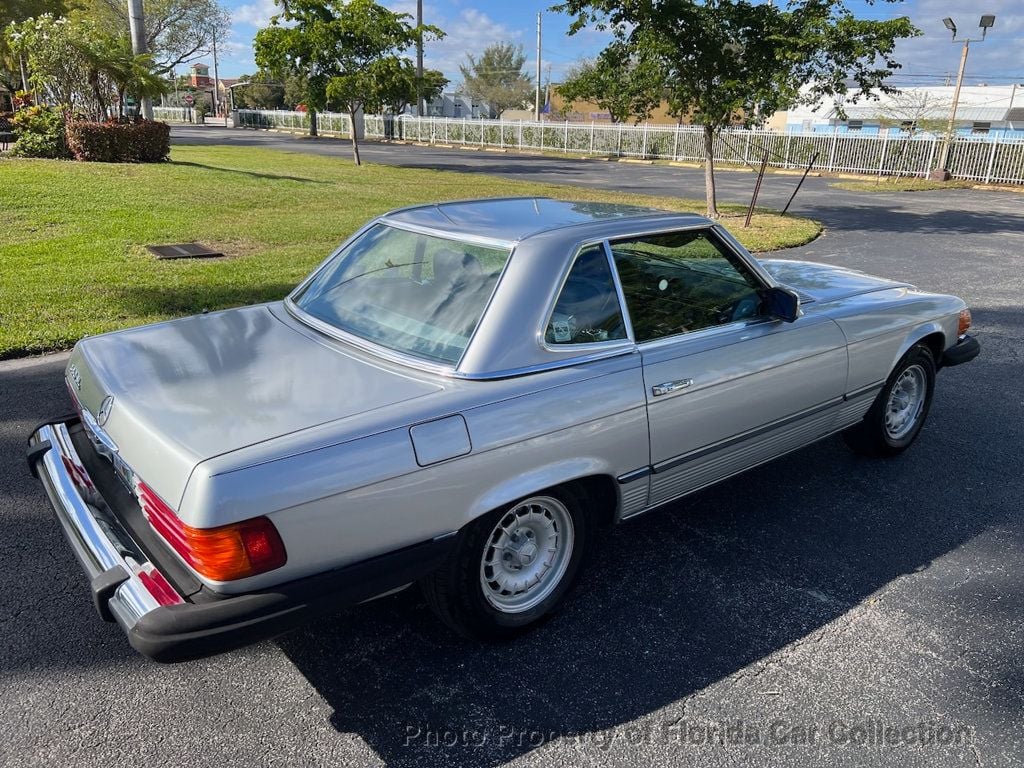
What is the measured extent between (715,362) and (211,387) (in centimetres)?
200

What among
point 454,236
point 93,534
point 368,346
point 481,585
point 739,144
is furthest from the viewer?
point 739,144

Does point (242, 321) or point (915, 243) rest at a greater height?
point (242, 321)

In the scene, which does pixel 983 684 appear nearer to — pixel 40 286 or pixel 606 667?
pixel 606 667

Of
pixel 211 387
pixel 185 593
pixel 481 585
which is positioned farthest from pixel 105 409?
pixel 481 585

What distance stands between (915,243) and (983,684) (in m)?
11.9

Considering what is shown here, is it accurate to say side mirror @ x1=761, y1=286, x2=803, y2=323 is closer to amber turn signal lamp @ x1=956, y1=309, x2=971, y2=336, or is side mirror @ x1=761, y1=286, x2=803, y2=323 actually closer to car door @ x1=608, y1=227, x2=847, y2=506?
car door @ x1=608, y1=227, x2=847, y2=506

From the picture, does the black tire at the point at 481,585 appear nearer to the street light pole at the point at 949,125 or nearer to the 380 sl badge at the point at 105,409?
the 380 sl badge at the point at 105,409

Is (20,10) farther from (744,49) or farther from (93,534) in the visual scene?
(93,534)

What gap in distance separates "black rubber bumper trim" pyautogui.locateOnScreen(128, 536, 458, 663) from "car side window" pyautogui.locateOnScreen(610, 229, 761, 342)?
1490 mm

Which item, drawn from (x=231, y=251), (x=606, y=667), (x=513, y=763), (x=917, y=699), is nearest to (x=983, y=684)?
(x=917, y=699)

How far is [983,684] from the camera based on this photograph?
272cm

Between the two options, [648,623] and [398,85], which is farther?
[398,85]

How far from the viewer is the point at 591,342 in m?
2.96

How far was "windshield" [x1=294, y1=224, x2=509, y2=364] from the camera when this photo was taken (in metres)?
2.87
